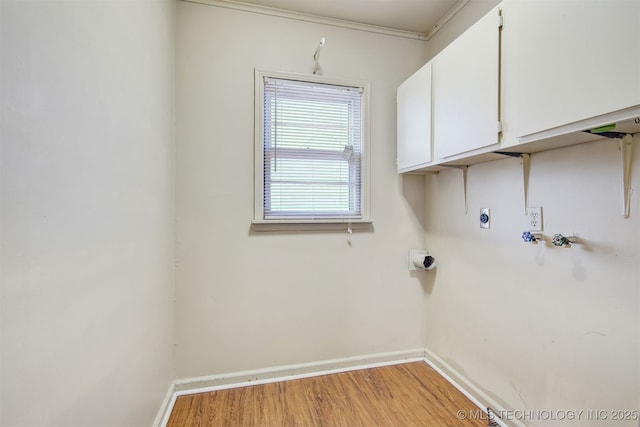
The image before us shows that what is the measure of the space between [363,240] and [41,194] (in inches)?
73.4

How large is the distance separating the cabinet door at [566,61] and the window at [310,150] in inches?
42.3

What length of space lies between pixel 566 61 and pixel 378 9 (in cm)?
145

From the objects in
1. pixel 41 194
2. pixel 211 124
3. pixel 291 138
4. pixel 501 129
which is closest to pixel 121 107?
pixel 41 194

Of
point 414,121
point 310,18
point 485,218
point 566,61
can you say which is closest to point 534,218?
point 485,218

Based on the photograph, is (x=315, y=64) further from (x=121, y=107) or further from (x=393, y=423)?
(x=393, y=423)

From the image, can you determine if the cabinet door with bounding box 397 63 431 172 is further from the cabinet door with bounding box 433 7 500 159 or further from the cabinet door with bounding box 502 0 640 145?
the cabinet door with bounding box 502 0 640 145

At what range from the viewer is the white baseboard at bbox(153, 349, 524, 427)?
178 cm

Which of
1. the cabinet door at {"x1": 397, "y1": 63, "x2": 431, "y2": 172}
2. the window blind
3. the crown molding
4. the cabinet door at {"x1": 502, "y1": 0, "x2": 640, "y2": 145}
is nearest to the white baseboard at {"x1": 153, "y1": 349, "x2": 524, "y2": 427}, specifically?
the window blind

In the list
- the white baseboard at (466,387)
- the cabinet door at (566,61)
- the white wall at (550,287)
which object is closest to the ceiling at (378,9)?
the white wall at (550,287)

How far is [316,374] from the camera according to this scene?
6.93 feet

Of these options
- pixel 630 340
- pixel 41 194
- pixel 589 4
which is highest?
pixel 589 4

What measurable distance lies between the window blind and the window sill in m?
0.04

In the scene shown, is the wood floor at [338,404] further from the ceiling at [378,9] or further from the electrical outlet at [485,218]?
the ceiling at [378,9]

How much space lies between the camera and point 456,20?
6.57ft
